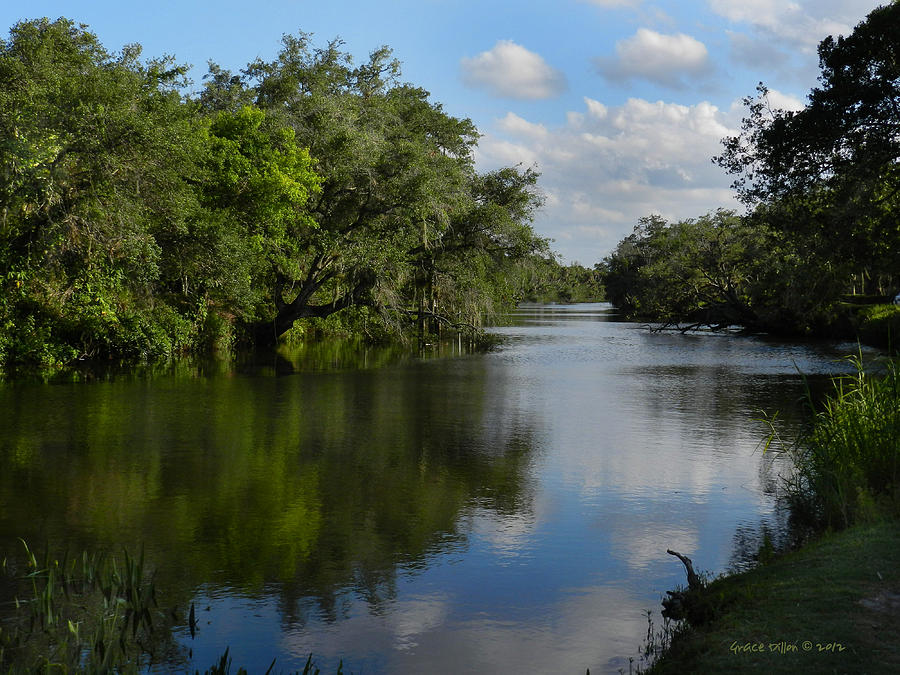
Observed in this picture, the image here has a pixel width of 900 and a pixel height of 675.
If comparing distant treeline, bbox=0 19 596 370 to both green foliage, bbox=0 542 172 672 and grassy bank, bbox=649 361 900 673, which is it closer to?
green foliage, bbox=0 542 172 672

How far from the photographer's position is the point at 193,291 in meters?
30.1

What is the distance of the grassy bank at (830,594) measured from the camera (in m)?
4.74

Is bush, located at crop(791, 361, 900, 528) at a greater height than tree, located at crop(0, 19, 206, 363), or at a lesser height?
lesser

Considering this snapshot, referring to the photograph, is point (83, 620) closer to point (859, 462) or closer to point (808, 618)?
point (808, 618)

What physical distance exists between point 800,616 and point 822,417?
16.6ft

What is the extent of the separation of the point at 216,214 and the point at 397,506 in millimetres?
19560

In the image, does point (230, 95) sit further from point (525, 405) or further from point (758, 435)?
point (758, 435)

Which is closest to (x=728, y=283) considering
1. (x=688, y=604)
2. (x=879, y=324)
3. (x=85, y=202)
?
(x=879, y=324)

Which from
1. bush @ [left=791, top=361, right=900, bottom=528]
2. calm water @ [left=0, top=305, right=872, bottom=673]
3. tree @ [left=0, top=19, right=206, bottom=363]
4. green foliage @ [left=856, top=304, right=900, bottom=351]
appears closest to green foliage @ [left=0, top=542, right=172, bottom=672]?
calm water @ [left=0, top=305, right=872, bottom=673]

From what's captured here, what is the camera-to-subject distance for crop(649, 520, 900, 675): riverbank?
4664mm

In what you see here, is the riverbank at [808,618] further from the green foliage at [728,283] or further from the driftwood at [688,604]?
the green foliage at [728,283]

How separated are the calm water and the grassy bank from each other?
893mm

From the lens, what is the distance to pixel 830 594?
5.62 metres

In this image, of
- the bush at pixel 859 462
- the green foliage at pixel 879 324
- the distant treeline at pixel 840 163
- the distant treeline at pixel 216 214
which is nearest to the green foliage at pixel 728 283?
the green foliage at pixel 879 324
